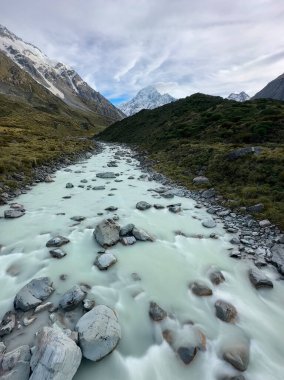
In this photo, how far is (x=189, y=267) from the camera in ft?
32.7

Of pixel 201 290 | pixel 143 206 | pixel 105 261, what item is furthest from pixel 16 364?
pixel 143 206

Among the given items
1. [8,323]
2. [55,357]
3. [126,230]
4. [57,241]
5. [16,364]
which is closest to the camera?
[55,357]

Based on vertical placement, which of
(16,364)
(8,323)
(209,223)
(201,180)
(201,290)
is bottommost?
(8,323)

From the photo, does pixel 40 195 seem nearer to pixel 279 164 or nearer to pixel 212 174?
pixel 212 174

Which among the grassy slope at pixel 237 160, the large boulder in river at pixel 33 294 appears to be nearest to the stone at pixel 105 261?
the large boulder in river at pixel 33 294

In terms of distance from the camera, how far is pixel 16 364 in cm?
557

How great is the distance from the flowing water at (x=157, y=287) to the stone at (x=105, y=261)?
0.71 feet

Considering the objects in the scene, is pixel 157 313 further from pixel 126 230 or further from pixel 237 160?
pixel 237 160

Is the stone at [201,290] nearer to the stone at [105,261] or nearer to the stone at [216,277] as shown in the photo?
the stone at [216,277]

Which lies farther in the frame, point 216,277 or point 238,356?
point 216,277

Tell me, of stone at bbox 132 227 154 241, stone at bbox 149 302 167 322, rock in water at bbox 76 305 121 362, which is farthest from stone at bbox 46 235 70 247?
stone at bbox 149 302 167 322

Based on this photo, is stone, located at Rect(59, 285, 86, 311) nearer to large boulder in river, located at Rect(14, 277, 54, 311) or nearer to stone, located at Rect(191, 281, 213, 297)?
large boulder in river, located at Rect(14, 277, 54, 311)

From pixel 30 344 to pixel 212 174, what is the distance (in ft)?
63.8

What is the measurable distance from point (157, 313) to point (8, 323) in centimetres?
397
